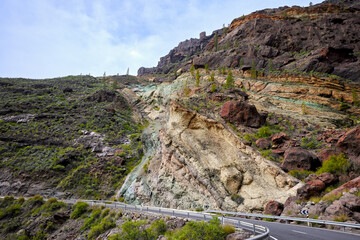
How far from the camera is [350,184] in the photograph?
44.7 ft

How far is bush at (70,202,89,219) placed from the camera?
77.9ft

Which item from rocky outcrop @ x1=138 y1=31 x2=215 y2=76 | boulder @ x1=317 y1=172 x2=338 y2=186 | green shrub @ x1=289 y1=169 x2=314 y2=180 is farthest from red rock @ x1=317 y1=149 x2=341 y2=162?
rocky outcrop @ x1=138 y1=31 x2=215 y2=76

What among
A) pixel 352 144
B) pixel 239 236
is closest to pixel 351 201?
pixel 239 236

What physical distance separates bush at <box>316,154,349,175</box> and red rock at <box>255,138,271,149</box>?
21.7 ft

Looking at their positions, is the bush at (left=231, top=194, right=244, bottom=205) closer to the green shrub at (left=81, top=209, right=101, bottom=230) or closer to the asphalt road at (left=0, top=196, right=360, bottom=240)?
the asphalt road at (left=0, top=196, right=360, bottom=240)

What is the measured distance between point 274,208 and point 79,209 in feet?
72.0

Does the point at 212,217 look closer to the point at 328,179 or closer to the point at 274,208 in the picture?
the point at 274,208

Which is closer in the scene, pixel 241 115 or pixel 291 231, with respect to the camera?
pixel 291 231

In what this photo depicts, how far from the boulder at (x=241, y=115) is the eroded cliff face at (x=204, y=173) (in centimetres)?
451

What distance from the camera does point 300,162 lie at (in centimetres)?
2041

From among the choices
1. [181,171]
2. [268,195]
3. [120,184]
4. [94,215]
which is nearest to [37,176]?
[120,184]

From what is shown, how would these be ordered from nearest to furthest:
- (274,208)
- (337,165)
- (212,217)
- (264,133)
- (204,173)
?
(212,217) → (274,208) → (337,165) → (204,173) → (264,133)

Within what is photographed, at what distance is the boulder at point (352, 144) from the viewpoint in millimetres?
18556

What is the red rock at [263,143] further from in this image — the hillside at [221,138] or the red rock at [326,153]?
the red rock at [326,153]
